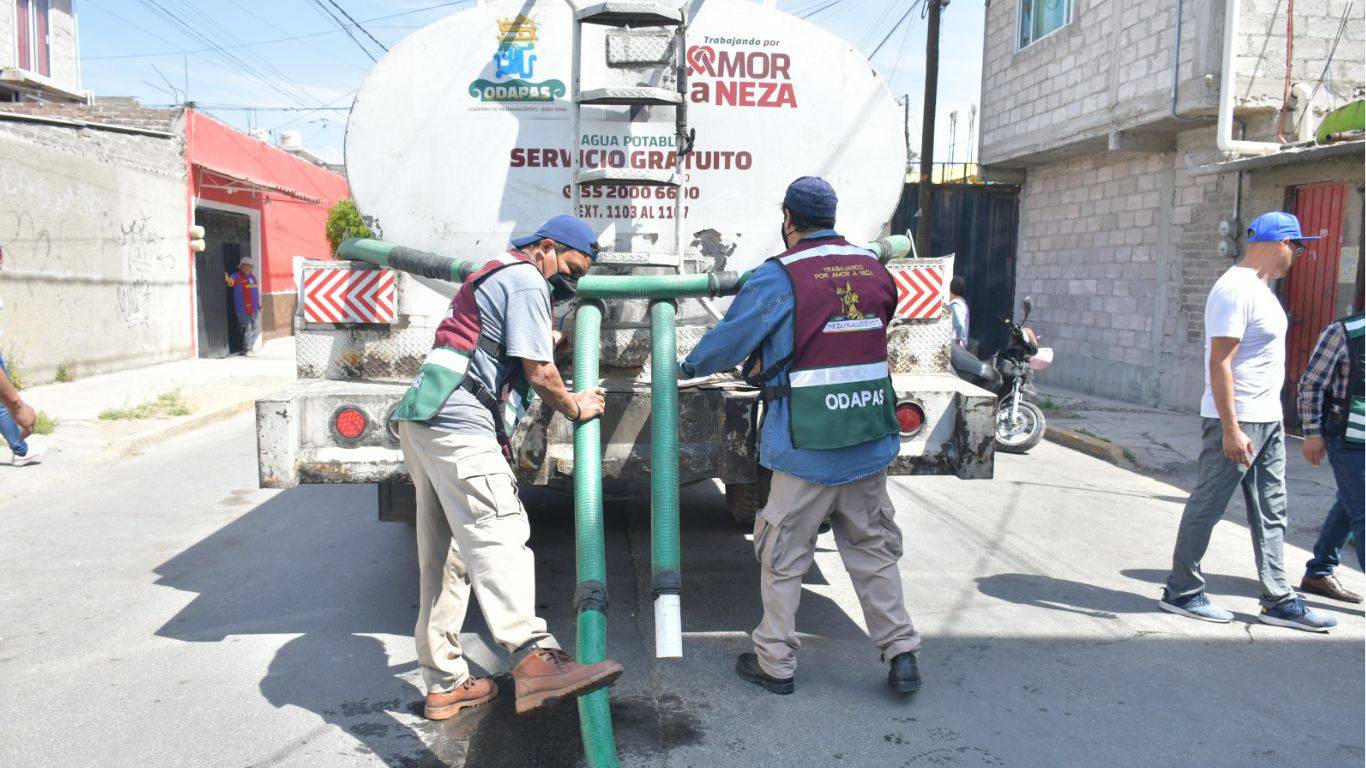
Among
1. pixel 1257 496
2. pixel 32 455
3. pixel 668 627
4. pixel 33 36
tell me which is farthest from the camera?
pixel 33 36

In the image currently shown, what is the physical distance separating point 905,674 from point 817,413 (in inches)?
39.9

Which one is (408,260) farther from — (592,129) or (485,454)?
(485,454)

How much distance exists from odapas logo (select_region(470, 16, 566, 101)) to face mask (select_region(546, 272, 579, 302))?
1.03m

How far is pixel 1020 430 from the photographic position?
9695 mm

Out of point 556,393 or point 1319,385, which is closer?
point 556,393

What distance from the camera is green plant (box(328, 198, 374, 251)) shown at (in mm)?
4777

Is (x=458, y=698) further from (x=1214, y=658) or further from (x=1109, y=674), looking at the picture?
(x=1214, y=658)

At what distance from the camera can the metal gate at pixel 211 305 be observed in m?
17.8

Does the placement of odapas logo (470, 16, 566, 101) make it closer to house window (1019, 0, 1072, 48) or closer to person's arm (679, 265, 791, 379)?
person's arm (679, 265, 791, 379)

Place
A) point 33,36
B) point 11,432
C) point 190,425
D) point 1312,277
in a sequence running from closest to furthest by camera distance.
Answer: point 11,432, point 1312,277, point 190,425, point 33,36

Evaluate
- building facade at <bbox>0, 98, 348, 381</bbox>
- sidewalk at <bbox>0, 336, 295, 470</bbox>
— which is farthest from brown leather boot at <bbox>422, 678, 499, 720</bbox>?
building facade at <bbox>0, 98, 348, 381</bbox>

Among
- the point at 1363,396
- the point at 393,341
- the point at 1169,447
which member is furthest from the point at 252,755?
the point at 1169,447

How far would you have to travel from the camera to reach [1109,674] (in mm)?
4125

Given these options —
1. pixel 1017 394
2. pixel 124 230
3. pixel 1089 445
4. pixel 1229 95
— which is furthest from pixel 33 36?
pixel 1229 95
